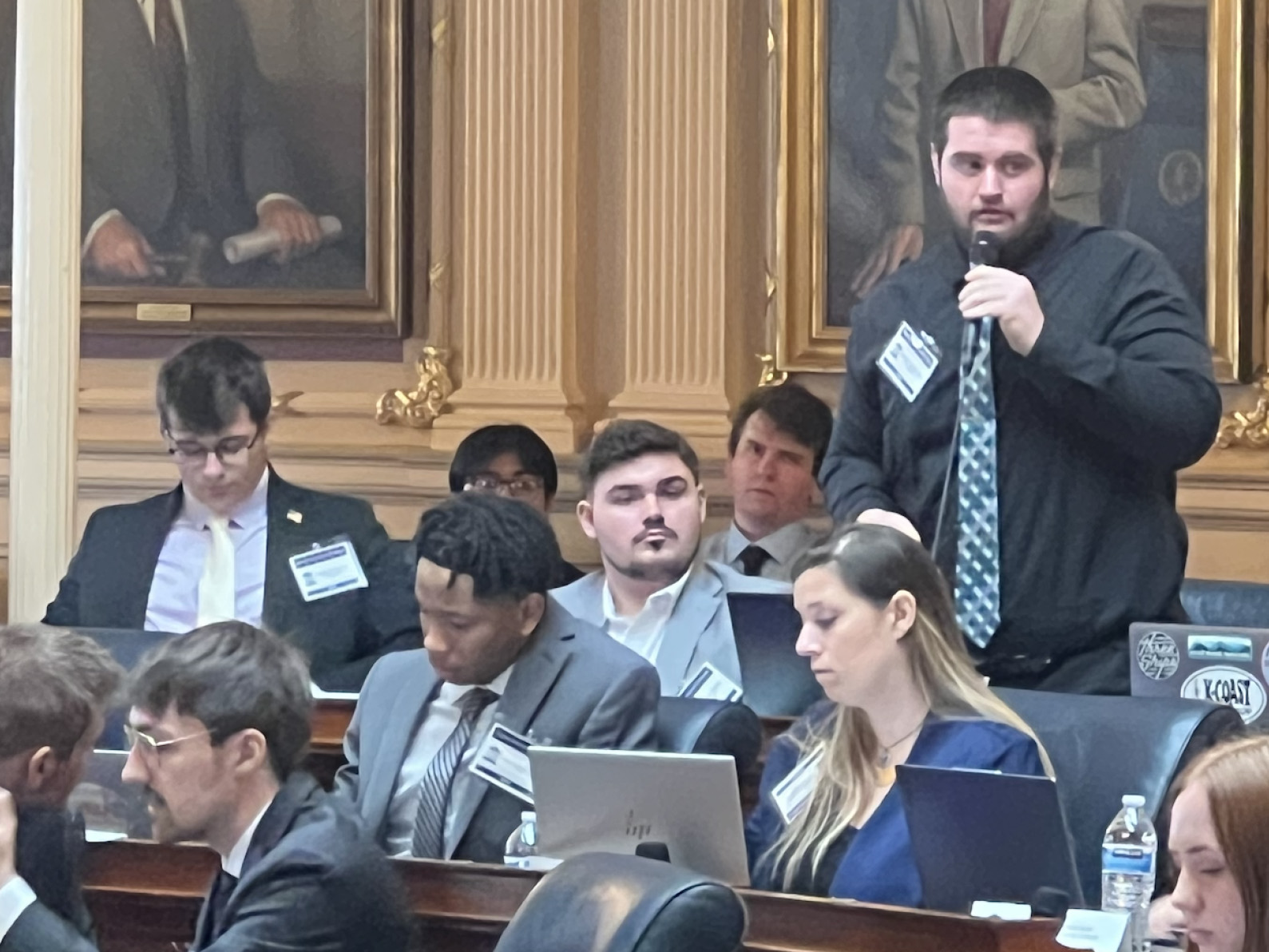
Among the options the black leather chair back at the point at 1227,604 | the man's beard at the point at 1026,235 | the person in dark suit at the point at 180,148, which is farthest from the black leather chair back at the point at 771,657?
the person in dark suit at the point at 180,148

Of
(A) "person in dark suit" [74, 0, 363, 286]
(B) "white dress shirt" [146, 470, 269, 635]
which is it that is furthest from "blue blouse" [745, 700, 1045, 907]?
(A) "person in dark suit" [74, 0, 363, 286]

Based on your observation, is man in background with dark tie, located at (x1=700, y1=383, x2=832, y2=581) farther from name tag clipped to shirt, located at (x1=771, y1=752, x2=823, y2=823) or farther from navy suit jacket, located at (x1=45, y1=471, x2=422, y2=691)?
name tag clipped to shirt, located at (x1=771, y1=752, x2=823, y2=823)

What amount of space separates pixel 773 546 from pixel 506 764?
1.93 meters

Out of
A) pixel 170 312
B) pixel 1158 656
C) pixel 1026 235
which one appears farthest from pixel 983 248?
pixel 170 312

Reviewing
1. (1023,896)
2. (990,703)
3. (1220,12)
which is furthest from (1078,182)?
(1023,896)

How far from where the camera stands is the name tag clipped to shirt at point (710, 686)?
4.64m

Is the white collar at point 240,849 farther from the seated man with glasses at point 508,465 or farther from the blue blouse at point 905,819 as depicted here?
the seated man with glasses at point 508,465

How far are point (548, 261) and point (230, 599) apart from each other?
2311 mm

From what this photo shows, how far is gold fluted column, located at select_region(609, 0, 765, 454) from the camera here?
744 cm

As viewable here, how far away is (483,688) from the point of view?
4.29 m

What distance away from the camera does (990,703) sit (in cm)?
366

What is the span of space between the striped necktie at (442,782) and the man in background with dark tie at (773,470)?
6.01 ft

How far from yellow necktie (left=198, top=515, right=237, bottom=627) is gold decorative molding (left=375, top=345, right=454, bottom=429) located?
2.14m

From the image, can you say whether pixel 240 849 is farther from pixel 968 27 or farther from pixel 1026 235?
pixel 968 27
